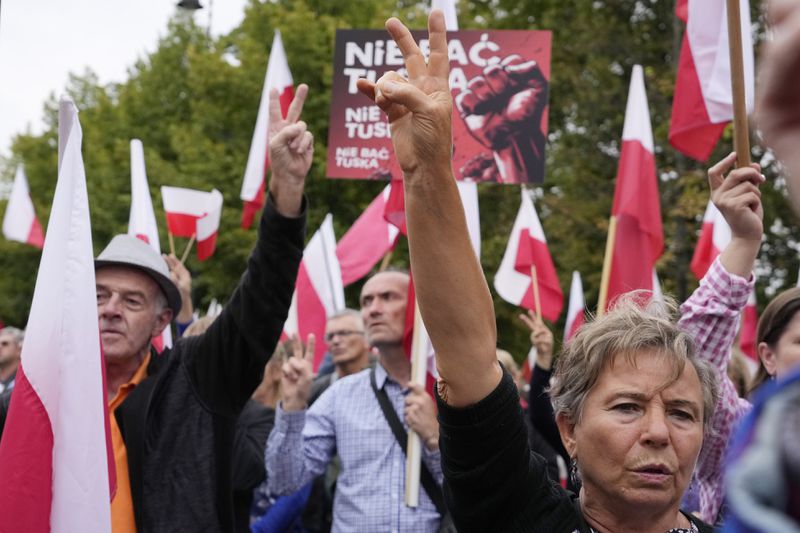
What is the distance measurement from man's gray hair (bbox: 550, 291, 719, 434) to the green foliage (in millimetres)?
15108

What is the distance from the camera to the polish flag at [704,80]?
4.70 metres

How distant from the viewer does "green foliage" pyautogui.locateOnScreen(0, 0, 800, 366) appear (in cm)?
1900

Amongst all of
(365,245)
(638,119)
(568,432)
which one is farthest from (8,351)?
(568,432)

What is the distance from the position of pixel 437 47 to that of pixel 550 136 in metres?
21.2

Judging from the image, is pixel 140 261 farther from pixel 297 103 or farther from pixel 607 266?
pixel 607 266

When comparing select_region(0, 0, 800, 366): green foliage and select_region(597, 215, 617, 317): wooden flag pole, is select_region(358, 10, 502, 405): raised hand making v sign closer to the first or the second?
select_region(597, 215, 617, 317): wooden flag pole

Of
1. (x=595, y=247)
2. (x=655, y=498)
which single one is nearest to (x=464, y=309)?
(x=655, y=498)

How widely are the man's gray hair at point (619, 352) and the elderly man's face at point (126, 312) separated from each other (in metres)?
1.81

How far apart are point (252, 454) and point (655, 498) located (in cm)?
293

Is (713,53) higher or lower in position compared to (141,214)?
higher

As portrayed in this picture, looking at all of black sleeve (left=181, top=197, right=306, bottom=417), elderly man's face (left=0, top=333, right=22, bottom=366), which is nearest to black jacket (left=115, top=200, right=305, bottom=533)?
black sleeve (left=181, top=197, right=306, bottom=417)

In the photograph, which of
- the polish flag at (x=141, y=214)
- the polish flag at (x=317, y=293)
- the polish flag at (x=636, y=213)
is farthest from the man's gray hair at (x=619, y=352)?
the polish flag at (x=317, y=293)

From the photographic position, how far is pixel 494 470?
2027 mm

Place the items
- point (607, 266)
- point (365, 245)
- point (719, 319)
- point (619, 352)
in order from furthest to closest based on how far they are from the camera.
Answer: point (365, 245), point (607, 266), point (719, 319), point (619, 352)
